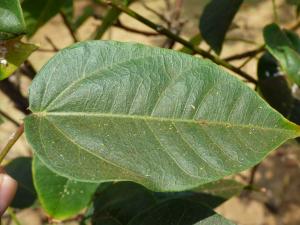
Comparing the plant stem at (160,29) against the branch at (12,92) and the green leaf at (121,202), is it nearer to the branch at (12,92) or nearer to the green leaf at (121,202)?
the green leaf at (121,202)

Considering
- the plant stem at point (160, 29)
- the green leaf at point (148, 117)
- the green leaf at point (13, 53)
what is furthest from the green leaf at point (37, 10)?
the green leaf at point (148, 117)

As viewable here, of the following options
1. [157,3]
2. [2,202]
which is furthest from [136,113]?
[157,3]

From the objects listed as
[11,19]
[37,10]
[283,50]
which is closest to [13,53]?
[11,19]

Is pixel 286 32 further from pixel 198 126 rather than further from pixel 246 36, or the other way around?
pixel 246 36

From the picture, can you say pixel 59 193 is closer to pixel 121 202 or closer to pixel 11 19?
pixel 121 202

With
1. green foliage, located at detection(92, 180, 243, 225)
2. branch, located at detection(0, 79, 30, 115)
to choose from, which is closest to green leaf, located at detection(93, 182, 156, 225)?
green foliage, located at detection(92, 180, 243, 225)
